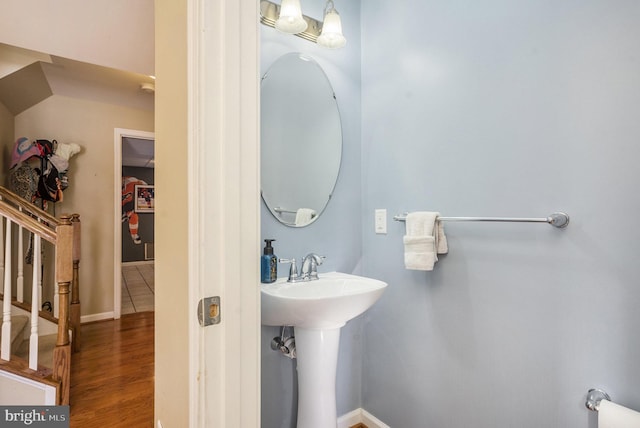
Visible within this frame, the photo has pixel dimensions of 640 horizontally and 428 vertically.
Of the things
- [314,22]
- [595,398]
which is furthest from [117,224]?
[595,398]

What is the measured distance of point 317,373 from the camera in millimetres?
1348

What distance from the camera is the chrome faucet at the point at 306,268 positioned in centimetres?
148

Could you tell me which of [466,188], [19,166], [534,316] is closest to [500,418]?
[534,316]

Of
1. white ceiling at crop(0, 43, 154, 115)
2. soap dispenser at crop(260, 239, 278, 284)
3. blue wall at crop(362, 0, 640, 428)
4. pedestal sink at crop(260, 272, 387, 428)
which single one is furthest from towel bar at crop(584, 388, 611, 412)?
white ceiling at crop(0, 43, 154, 115)

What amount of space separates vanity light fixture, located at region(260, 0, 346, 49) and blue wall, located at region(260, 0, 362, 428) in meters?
0.04

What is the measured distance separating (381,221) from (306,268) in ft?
1.60

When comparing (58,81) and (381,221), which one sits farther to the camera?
(58,81)

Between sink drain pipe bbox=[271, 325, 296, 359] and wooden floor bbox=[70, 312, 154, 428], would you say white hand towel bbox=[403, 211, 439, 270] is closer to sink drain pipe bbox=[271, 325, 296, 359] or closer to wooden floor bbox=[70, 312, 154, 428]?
sink drain pipe bbox=[271, 325, 296, 359]

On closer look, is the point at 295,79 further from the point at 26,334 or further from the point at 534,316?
the point at 26,334

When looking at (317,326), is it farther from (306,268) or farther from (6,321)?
(6,321)

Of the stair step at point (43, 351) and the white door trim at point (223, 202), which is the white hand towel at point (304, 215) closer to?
the white door trim at point (223, 202)

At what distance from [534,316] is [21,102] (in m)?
4.20

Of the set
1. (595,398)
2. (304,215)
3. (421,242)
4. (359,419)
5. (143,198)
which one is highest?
(143,198)

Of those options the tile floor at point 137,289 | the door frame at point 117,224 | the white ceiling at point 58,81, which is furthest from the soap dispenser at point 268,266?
the tile floor at point 137,289
